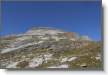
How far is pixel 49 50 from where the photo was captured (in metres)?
1.88

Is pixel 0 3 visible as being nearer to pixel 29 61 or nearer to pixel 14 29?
pixel 14 29

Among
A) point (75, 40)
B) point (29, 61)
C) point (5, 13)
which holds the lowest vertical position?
point (29, 61)

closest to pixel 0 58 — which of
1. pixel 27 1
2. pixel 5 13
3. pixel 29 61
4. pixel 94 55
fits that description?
pixel 29 61

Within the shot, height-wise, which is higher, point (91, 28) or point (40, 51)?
point (91, 28)

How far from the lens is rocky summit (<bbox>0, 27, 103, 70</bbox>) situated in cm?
185

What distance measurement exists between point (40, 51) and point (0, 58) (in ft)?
0.96

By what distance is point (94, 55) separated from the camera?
1.85 metres

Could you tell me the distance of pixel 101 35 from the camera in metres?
1.85

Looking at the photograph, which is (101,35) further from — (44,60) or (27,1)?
(27,1)

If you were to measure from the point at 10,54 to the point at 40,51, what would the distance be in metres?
0.22

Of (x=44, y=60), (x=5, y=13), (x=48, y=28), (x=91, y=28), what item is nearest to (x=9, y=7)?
(x=5, y=13)

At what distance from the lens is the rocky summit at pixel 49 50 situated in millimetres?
1854

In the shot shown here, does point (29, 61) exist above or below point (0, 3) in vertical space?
below

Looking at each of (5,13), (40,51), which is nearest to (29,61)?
(40,51)
